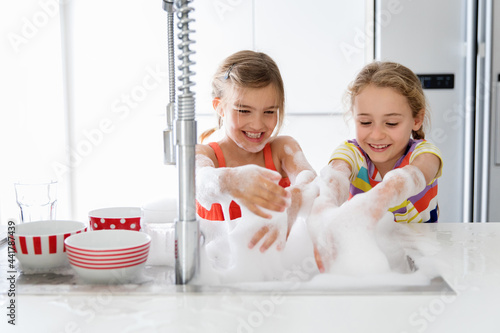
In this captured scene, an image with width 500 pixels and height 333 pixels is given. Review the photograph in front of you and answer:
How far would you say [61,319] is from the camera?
0.54 m

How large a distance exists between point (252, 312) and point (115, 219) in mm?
327

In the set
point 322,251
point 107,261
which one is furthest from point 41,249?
point 322,251

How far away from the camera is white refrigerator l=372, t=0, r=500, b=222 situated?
7.59 feet

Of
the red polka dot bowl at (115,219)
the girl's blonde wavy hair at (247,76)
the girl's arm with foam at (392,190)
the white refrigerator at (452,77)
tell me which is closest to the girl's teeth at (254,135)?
the girl's blonde wavy hair at (247,76)

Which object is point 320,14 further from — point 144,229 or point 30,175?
point 144,229

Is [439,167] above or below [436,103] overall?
below

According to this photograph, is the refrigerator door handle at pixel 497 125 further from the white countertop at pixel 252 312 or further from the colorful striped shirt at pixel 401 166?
the white countertop at pixel 252 312

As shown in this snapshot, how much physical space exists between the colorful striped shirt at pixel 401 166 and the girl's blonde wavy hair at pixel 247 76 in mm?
258

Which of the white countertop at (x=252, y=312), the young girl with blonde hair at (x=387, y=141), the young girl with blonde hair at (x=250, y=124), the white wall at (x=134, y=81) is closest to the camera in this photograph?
the white countertop at (x=252, y=312)

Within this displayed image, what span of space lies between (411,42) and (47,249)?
218cm

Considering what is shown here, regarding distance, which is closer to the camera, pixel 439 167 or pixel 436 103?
pixel 439 167

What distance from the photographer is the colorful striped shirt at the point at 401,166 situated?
124cm

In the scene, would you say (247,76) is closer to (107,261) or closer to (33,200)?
(33,200)

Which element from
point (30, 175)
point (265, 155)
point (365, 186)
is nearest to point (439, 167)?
point (365, 186)
